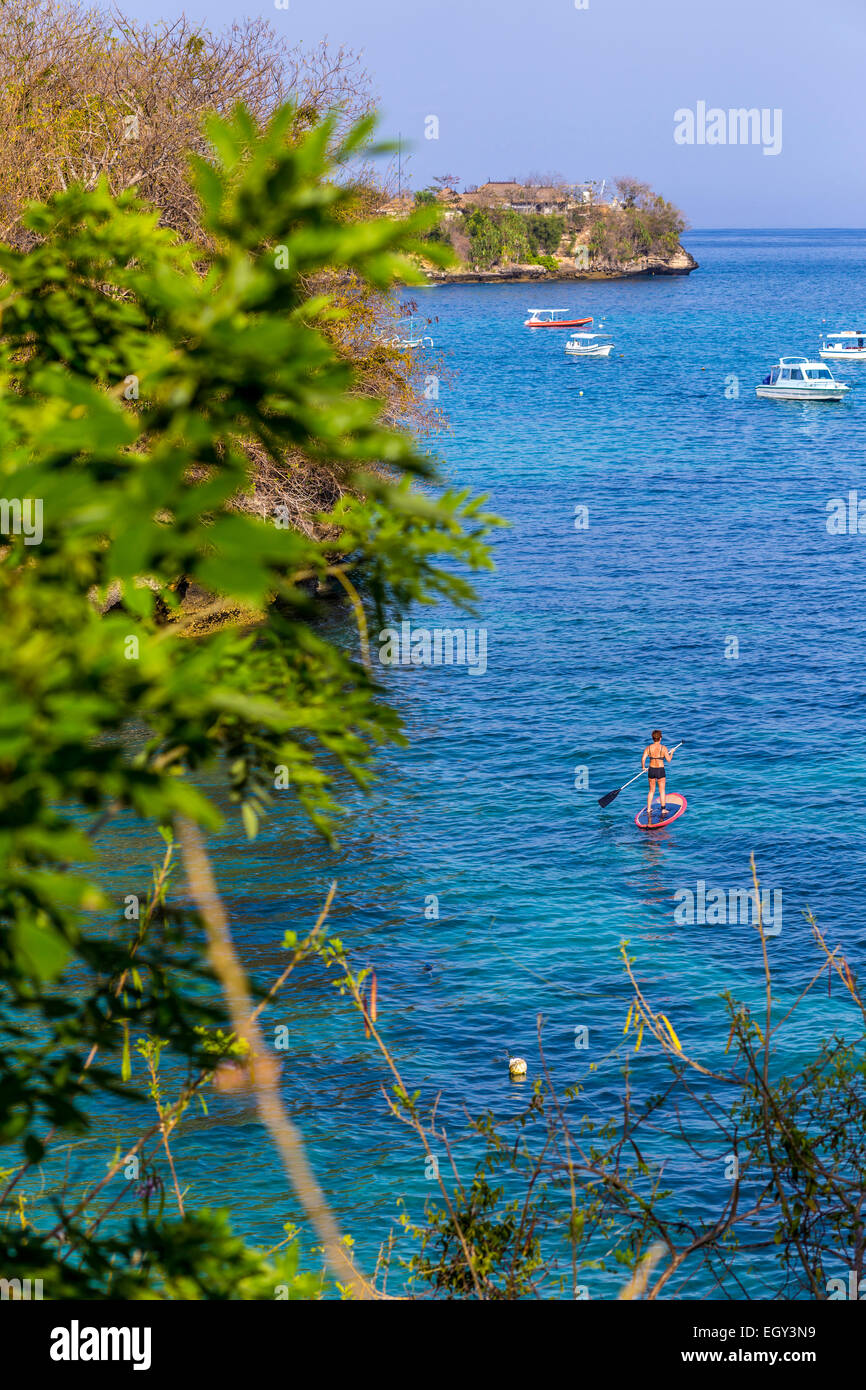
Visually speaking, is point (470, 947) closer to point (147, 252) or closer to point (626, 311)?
point (147, 252)

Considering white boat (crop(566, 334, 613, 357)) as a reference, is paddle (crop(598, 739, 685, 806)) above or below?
below

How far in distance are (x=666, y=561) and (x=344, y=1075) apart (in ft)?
106

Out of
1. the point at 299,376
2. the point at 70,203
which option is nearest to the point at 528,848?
the point at 70,203

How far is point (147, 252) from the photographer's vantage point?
498 cm

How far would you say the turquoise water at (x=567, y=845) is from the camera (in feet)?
58.3

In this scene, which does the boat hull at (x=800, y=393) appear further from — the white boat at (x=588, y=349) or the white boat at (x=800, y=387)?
the white boat at (x=588, y=349)

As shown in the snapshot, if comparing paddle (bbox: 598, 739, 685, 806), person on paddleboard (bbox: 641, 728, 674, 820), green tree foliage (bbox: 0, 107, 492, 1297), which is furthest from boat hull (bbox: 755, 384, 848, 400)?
green tree foliage (bbox: 0, 107, 492, 1297)

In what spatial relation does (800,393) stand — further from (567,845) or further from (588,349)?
(567,845)

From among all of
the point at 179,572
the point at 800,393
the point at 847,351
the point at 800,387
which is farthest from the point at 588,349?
the point at 179,572

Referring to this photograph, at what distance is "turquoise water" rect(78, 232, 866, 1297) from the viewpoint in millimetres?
17781

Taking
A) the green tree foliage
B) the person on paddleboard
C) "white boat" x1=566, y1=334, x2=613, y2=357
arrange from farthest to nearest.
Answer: "white boat" x1=566, y1=334, x2=613, y2=357 → the person on paddleboard → the green tree foliage

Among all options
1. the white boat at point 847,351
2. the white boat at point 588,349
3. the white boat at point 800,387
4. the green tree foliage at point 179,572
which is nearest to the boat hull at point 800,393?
A: the white boat at point 800,387

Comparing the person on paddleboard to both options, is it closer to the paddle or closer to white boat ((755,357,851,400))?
the paddle

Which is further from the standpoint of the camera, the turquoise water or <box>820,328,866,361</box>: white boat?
<box>820,328,866,361</box>: white boat
